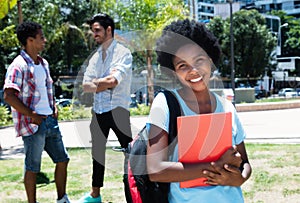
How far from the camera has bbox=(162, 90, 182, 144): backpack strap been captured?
1780 mm

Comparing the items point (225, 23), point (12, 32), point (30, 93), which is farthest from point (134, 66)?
point (225, 23)

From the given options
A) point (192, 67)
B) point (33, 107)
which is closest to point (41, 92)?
point (33, 107)

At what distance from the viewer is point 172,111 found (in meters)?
1.80

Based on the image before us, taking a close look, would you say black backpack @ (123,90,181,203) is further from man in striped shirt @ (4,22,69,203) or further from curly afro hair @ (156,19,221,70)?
man in striped shirt @ (4,22,69,203)

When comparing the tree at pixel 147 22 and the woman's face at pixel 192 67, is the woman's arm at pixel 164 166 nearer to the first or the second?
the woman's face at pixel 192 67

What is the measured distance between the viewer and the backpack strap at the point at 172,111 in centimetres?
178

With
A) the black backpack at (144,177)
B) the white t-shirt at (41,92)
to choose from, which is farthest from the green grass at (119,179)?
the black backpack at (144,177)

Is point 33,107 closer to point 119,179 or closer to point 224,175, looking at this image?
point 119,179

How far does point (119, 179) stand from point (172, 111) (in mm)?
3550

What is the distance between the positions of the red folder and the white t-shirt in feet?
7.97

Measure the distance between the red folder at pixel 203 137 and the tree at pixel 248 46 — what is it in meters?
37.3

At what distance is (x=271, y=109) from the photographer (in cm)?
2161

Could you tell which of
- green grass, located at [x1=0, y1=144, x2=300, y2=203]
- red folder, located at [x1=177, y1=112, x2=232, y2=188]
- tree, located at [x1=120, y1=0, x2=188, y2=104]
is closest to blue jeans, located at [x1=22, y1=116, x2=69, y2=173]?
green grass, located at [x1=0, y1=144, x2=300, y2=203]

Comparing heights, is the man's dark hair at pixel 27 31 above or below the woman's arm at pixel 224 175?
above
